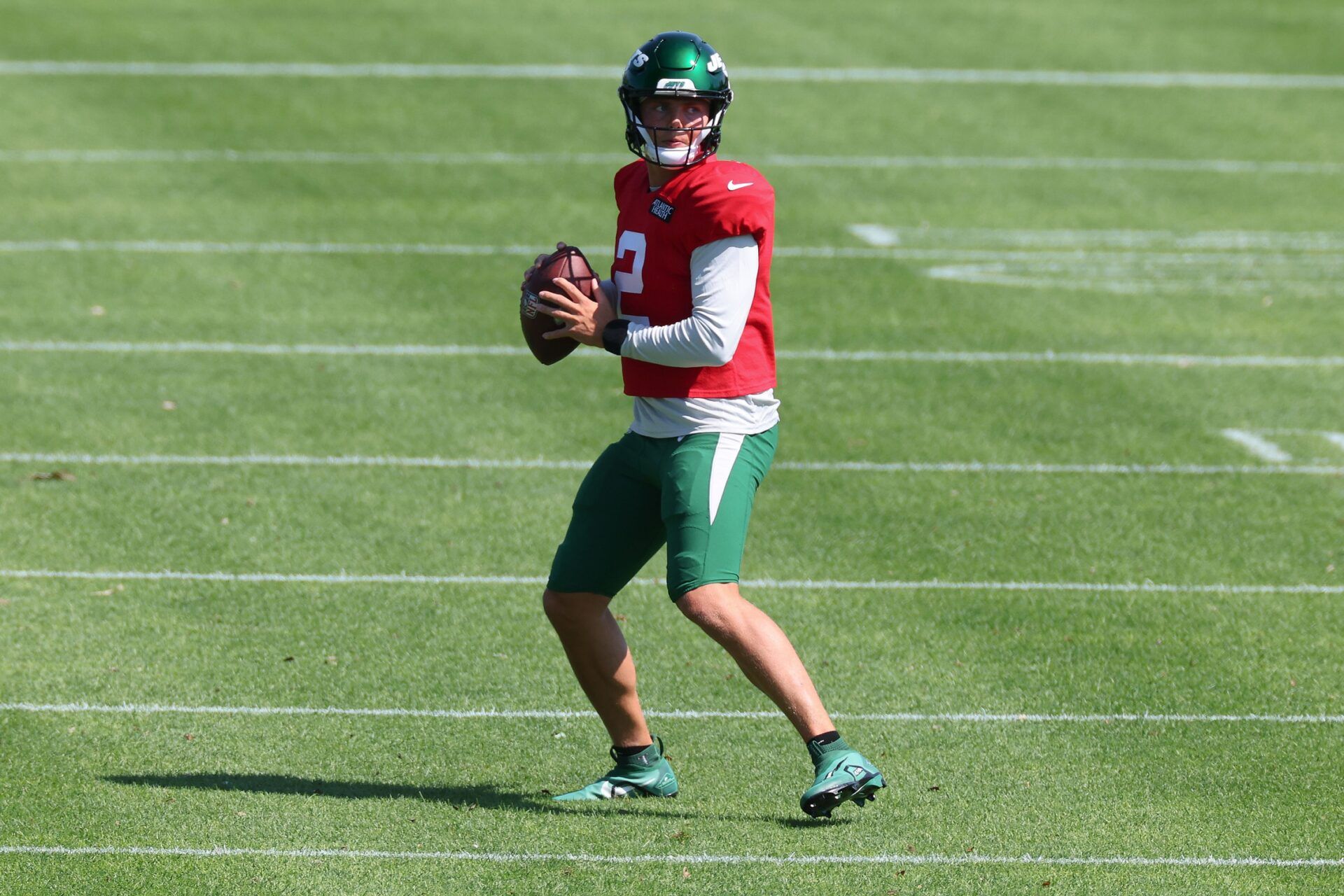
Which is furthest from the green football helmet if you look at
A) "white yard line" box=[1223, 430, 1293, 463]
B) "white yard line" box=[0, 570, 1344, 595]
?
"white yard line" box=[1223, 430, 1293, 463]

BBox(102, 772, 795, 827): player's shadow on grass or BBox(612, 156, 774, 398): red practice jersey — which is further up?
BBox(612, 156, 774, 398): red practice jersey

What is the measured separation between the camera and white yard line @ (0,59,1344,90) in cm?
1739

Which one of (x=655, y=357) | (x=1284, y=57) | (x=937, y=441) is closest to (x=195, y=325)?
(x=937, y=441)

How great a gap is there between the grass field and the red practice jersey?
136cm

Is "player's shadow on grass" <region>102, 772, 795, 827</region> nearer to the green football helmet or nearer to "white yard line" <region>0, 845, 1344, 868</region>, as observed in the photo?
"white yard line" <region>0, 845, 1344, 868</region>

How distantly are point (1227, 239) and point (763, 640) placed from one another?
9.45 meters

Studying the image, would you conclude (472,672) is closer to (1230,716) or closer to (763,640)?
(763,640)

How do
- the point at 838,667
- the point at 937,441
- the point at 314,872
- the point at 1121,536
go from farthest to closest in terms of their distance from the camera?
the point at 937,441 < the point at 1121,536 < the point at 838,667 < the point at 314,872

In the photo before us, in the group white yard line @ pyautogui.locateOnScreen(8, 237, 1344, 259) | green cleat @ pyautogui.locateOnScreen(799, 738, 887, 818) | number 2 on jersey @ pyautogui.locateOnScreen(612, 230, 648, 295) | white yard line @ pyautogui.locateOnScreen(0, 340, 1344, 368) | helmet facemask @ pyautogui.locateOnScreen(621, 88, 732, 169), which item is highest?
helmet facemask @ pyautogui.locateOnScreen(621, 88, 732, 169)

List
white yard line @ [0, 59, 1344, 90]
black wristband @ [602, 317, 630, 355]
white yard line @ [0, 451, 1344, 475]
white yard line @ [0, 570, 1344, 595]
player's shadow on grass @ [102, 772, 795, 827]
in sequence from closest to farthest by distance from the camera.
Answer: black wristband @ [602, 317, 630, 355] → player's shadow on grass @ [102, 772, 795, 827] → white yard line @ [0, 570, 1344, 595] → white yard line @ [0, 451, 1344, 475] → white yard line @ [0, 59, 1344, 90]

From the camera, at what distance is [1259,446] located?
9.96 metres

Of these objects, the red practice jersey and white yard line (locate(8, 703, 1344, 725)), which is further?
white yard line (locate(8, 703, 1344, 725))

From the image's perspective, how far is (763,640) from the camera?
5.49m

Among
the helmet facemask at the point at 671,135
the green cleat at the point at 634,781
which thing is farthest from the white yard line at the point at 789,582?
the helmet facemask at the point at 671,135
